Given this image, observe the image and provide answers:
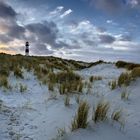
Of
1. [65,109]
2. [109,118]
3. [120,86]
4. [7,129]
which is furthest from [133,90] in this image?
[7,129]

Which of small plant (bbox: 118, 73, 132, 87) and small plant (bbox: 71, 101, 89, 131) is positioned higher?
small plant (bbox: 118, 73, 132, 87)

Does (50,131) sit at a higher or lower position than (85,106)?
lower

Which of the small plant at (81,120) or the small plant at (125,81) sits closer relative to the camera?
the small plant at (81,120)

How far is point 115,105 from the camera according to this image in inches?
281

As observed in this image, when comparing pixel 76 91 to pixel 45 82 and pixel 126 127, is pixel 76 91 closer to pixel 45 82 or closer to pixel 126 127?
pixel 45 82

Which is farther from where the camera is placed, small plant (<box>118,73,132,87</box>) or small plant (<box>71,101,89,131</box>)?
small plant (<box>118,73,132,87</box>)

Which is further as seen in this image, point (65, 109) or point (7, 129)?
point (65, 109)

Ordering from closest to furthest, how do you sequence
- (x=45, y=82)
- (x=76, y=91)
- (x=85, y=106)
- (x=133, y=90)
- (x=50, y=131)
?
1. (x=85, y=106)
2. (x=50, y=131)
3. (x=133, y=90)
4. (x=76, y=91)
5. (x=45, y=82)

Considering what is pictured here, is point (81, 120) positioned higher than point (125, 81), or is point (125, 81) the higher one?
point (125, 81)

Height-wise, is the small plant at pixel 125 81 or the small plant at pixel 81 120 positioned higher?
the small plant at pixel 125 81

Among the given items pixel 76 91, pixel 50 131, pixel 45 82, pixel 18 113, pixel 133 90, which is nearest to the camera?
pixel 50 131

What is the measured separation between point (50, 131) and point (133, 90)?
3.88 metres

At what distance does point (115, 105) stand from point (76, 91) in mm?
2268

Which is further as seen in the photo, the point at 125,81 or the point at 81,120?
the point at 125,81
